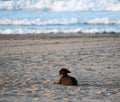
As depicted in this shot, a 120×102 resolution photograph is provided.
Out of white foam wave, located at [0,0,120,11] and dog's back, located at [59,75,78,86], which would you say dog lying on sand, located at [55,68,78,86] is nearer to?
dog's back, located at [59,75,78,86]

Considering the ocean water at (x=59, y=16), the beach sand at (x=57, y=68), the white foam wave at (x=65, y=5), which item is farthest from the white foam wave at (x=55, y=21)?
the white foam wave at (x=65, y=5)

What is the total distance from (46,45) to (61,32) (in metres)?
5.75

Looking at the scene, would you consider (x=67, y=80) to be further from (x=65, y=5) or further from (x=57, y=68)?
(x=65, y=5)

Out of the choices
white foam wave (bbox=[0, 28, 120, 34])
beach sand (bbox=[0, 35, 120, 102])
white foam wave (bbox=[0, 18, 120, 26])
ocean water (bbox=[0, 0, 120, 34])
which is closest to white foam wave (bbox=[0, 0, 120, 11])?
ocean water (bbox=[0, 0, 120, 34])

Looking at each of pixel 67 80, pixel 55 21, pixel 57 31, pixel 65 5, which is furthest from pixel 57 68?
pixel 65 5

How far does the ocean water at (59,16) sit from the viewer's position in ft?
72.6

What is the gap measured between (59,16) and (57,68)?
19.7 meters

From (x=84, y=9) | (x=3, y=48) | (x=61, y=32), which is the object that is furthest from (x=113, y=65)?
(x=84, y=9)

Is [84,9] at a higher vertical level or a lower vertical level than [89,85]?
higher

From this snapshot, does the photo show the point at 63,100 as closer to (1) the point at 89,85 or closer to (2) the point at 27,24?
(1) the point at 89,85

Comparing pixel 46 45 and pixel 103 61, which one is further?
pixel 46 45

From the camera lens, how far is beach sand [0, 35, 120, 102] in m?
7.46

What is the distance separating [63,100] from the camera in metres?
7.07

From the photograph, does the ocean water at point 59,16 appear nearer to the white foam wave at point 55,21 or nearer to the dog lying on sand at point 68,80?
the white foam wave at point 55,21
